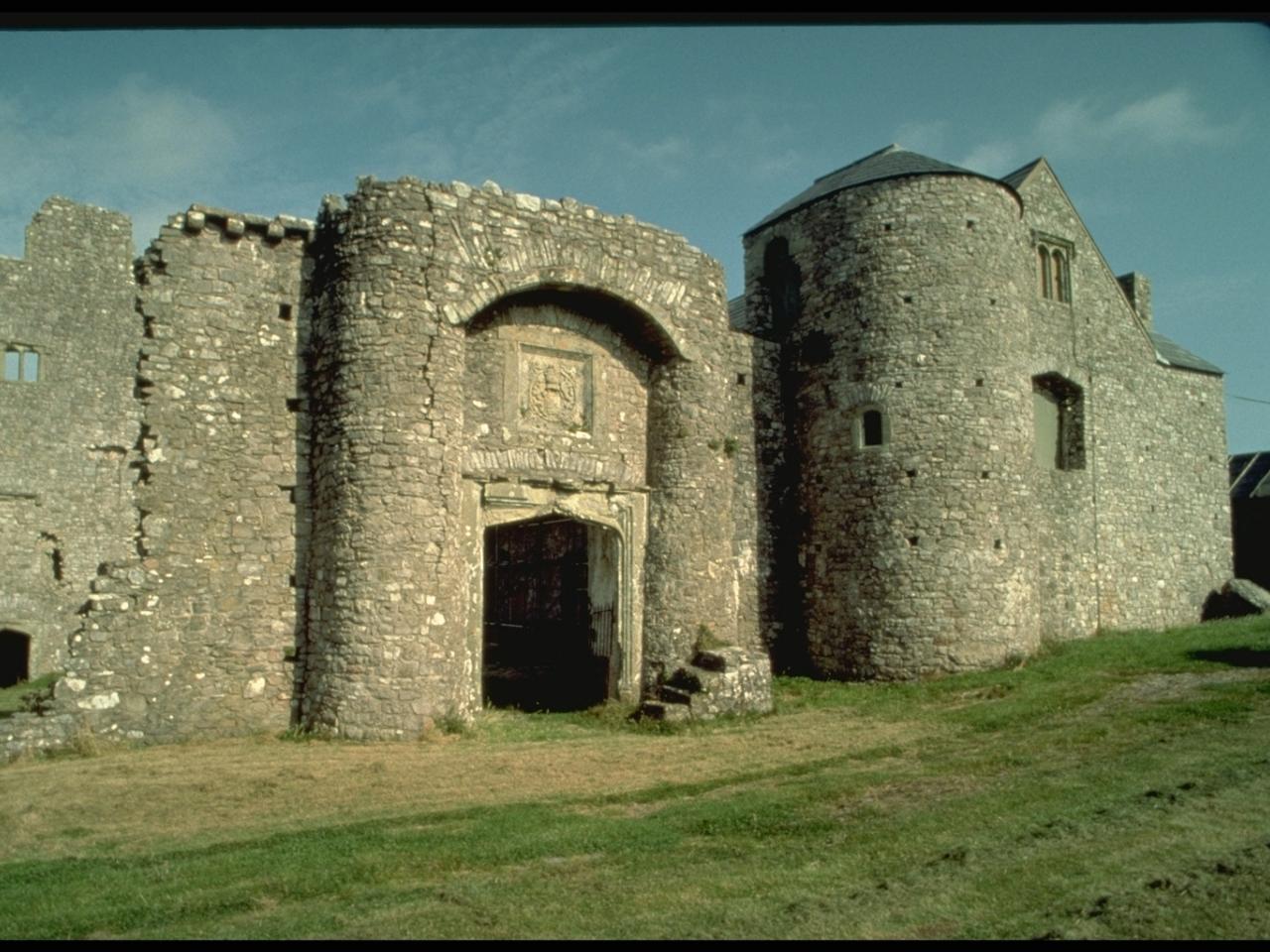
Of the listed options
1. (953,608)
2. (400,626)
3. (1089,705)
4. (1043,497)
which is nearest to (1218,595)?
(1043,497)

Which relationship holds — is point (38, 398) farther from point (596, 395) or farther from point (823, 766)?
point (823, 766)

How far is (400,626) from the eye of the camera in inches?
461

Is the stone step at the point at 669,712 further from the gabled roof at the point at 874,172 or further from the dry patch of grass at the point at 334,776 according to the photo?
the gabled roof at the point at 874,172

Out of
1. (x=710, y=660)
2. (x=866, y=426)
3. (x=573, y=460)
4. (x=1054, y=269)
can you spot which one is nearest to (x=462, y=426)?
(x=573, y=460)

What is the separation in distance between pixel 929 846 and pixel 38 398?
21192mm

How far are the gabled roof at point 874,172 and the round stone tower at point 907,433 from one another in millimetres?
62

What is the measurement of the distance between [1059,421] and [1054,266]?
10.2ft

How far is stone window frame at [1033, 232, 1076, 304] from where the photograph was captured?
65.3ft

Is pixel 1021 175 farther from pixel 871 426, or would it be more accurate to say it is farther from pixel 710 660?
pixel 710 660

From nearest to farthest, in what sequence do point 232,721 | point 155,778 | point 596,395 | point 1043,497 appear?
point 155,778, point 232,721, point 596,395, point 1043,497

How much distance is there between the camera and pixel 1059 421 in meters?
20.1

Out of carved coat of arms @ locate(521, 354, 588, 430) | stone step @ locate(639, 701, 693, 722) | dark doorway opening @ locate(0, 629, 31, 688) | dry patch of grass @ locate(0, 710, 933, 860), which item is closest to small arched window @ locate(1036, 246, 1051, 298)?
carved coat of arms @ locate(521, 354, 588, 430)

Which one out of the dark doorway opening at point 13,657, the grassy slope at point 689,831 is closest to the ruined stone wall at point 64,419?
the dark doorway opening at point 13,657

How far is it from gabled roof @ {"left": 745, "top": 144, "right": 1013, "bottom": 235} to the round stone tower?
0.06 m
